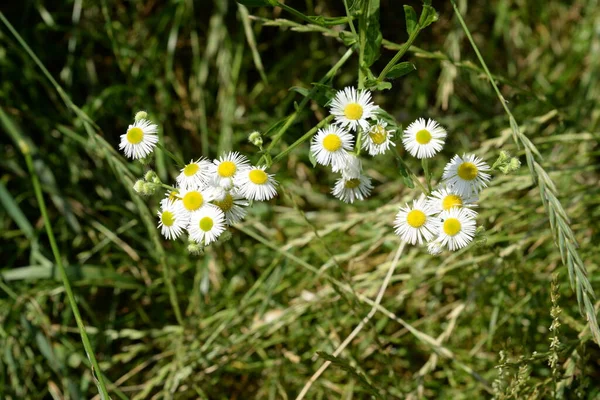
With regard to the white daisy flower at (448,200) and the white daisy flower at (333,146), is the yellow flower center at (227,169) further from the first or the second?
the white daisy flower at (448,200)

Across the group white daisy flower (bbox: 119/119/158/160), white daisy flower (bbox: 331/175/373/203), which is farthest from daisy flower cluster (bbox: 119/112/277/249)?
white daisy flower (bbox: 331/175/373/203)

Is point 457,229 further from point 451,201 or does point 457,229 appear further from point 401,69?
point 401,69

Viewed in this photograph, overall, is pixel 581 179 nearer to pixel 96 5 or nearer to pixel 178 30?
pixel 178 30

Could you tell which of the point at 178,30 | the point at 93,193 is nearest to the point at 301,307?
the point at 93,193

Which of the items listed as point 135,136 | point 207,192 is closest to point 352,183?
point 207,192

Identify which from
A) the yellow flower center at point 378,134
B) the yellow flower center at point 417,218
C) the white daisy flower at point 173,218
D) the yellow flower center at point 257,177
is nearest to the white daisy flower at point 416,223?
the yellow flower center at point 417,218

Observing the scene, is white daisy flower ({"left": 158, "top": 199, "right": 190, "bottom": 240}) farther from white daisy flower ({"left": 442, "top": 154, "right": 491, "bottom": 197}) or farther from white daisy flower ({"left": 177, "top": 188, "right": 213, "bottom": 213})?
white daisy flower ({"left": 442, "top": 154, "right": 491, "bottom": 197})
